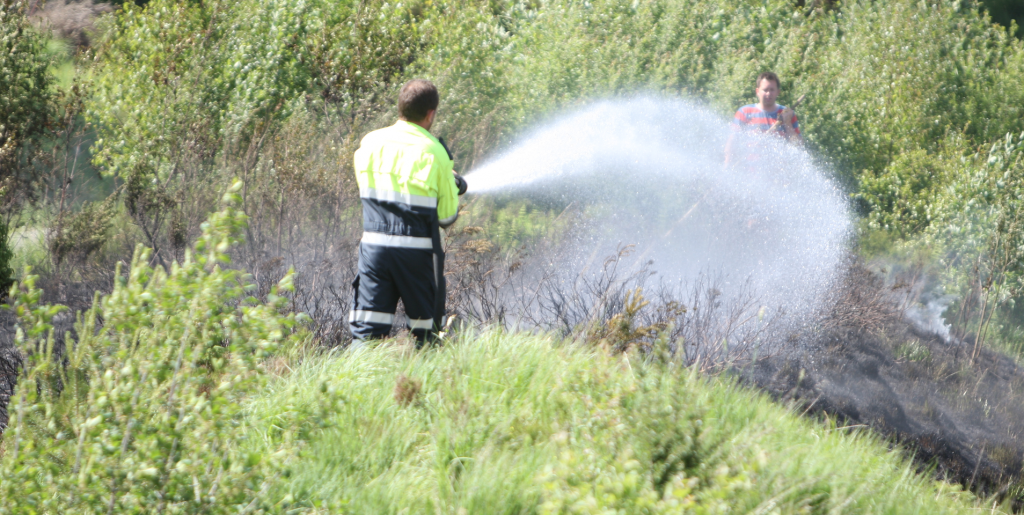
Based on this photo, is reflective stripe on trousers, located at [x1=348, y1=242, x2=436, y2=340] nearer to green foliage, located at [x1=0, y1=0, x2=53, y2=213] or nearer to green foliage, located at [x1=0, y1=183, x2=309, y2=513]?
green foliage, located at [x1=0, y1=183, x2=309, y2=513]

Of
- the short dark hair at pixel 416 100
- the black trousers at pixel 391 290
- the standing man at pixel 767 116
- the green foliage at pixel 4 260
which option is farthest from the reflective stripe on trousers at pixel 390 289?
the standing man at pixel 767 116

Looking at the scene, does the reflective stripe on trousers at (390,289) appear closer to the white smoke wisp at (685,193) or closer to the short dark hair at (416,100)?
the short dark hair at (416,100)

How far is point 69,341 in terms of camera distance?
2543 mm

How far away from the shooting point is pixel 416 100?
403 centimetres

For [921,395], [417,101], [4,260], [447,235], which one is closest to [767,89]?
[921,395]

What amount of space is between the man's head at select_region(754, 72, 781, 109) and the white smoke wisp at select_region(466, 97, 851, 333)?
31 cm

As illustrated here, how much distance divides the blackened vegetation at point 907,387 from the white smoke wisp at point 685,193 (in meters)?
0.45

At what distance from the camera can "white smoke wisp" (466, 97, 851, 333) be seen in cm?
774

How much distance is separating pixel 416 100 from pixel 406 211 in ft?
1.72

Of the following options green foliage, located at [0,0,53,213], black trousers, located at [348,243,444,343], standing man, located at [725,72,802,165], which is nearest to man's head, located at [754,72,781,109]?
standing man, located at [725,72,802,165]

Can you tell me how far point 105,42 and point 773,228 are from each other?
798 cm

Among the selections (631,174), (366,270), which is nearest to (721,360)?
(366,270)

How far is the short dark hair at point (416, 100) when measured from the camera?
4.02 meters

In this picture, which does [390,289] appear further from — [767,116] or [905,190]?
[905,190]
